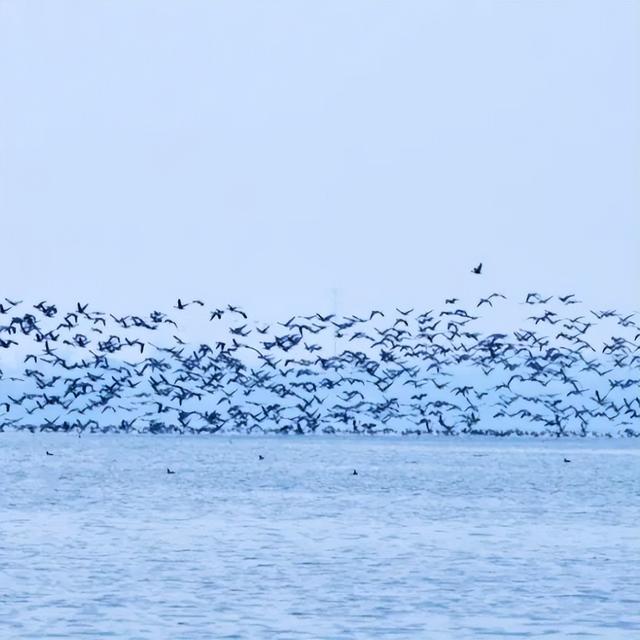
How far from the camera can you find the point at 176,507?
2279 inches

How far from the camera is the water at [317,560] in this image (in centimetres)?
2927

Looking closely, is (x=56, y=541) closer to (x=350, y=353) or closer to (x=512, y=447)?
(x=350, y=353)

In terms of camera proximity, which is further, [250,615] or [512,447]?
[512,447]

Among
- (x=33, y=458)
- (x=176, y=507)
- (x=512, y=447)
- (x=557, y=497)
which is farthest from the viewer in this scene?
(x=512, y=447)

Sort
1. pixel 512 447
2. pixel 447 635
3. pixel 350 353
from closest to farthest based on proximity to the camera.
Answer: pixel 447 635, pixel 350 353, pixel 512 447

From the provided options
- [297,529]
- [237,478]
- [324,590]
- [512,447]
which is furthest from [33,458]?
[324,590]

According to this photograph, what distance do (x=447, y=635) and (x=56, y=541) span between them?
1726 centimetres

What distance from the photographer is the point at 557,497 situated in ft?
218

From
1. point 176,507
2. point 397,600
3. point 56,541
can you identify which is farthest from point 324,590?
point 176,507

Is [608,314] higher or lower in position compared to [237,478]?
higher

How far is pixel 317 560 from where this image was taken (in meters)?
38.9

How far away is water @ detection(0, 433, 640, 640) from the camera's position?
29266 mm

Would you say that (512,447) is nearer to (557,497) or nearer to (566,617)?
(557,497)

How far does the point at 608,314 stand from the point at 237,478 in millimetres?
21486
